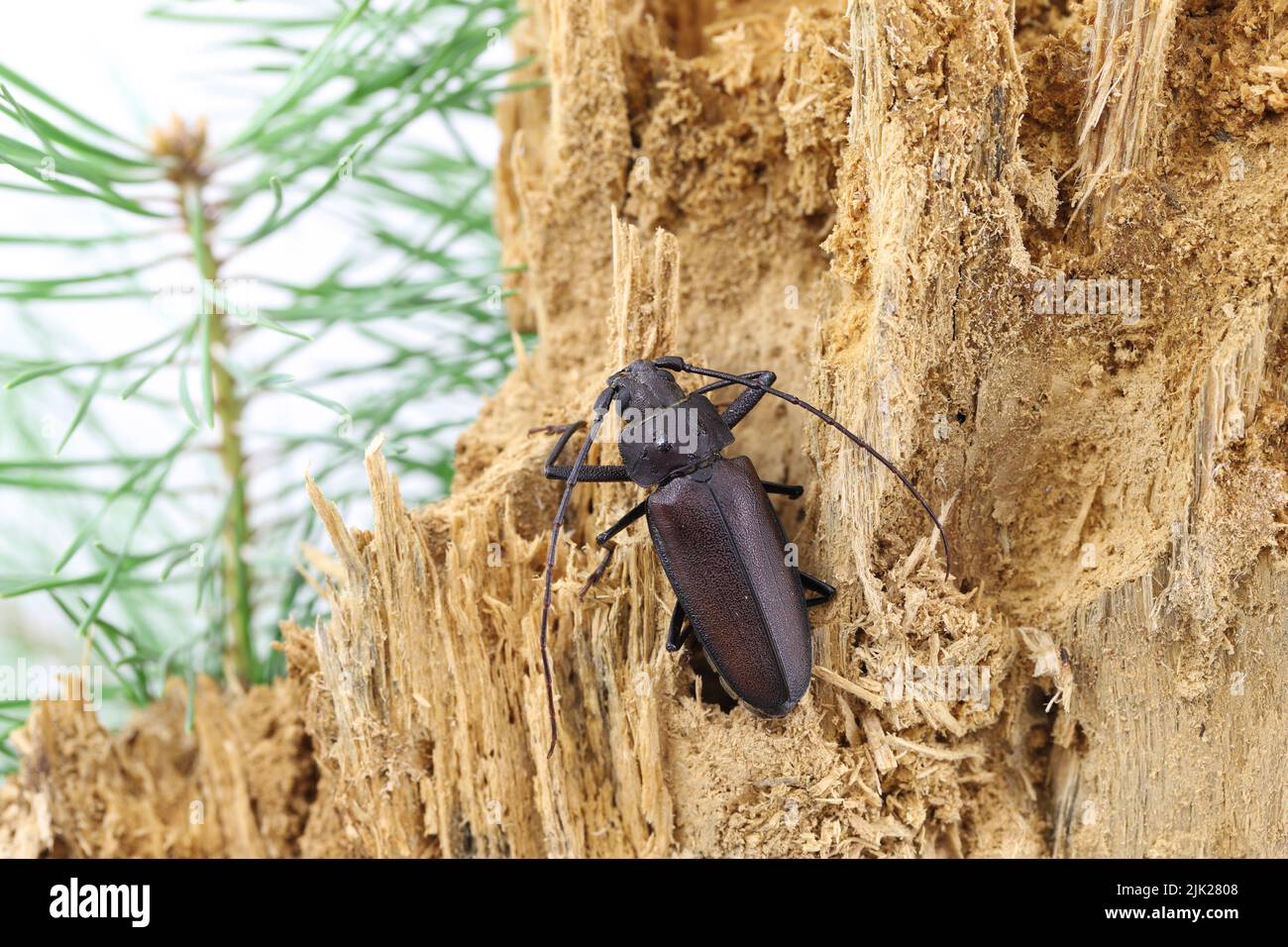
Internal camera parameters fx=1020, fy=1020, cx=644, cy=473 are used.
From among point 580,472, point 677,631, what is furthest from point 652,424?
point 677,631

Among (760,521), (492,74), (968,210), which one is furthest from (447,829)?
(492,74)

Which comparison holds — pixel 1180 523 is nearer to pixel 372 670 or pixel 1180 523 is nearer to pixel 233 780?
pixel 372 670

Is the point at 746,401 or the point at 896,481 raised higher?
the point at 746,401

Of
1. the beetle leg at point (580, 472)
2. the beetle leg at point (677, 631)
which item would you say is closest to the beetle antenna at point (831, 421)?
the beetle leg at point (580, 472)

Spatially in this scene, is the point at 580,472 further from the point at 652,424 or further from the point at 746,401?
the point at 746,401

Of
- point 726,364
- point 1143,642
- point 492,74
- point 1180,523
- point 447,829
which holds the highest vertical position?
point 492,74

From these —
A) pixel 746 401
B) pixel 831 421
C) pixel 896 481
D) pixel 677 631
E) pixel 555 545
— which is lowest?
pixel 677 631

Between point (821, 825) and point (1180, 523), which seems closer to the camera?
point (1180, 523)
